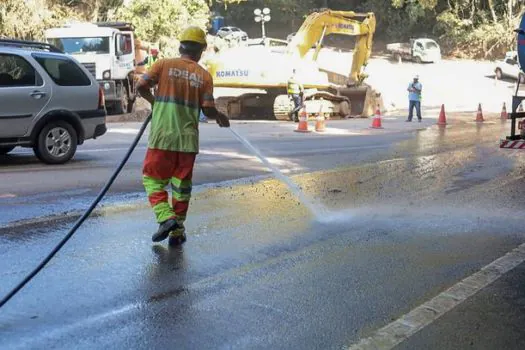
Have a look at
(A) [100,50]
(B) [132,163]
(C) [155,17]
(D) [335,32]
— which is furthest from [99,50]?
(B) [132,163]

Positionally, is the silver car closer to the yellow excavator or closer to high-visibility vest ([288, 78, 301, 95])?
high-visibility vest ([288, 78, 301, 95])

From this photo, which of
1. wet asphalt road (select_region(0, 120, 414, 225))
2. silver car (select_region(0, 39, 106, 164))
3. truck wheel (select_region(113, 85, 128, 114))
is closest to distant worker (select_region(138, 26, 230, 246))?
wet asphalt road (select_region(0, 120, 414, 225))

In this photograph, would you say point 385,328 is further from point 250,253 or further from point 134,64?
point 134,64

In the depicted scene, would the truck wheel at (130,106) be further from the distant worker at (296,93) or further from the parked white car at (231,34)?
the parked white car at (231,34)

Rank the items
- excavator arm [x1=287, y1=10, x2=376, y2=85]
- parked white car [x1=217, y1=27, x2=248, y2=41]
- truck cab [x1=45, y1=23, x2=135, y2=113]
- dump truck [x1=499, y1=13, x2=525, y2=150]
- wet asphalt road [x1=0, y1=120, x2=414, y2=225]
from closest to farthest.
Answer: wet asphalt road [x1=0, y1=120, x2=414, y2=225], dump truck [x1=499, y1=13, x2=525, y2=150], truck cab [x1=45, y1=23, x2=135, y2=113], excavator arm [x1=287, y1=10, x2=376, y2=85], parked white car [x1=217, y1=27, x2=248, y2=41]

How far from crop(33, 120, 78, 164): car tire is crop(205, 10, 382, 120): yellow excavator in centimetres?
1173

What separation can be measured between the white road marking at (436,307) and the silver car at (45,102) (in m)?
7.42

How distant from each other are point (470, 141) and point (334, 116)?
Result: 880cm

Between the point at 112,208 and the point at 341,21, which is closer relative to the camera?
the point at 112,208

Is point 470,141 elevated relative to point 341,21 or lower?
lower

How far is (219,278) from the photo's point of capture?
4945 millimetres

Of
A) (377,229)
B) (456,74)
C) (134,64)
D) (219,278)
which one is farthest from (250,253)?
(456,74)

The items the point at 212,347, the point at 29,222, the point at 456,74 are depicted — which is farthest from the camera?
the point at 456,74

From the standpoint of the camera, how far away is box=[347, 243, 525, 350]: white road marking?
3.85 meters
